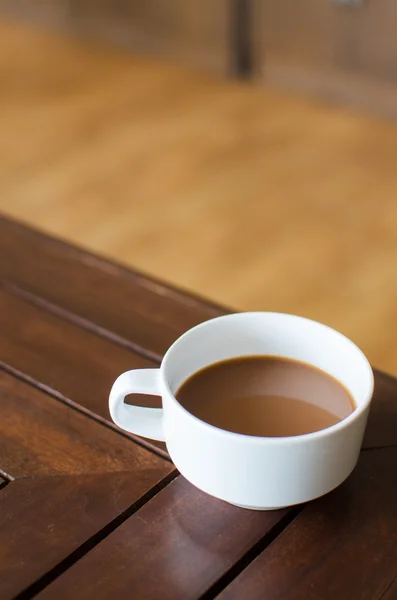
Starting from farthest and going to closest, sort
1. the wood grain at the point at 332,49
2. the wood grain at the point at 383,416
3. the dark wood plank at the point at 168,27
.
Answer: the dark wood plank at the point at 168,27 → the wood grain at the point at 332,49 → the wood grain at the point at 383,416

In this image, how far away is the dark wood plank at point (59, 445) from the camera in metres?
0.55

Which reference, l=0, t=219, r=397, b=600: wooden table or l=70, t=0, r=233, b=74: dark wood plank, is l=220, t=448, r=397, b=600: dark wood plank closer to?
l=0, t=219, r=397, b=600: wooden table

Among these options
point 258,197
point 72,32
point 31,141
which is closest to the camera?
point 258,197

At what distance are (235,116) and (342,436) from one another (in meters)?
1.89

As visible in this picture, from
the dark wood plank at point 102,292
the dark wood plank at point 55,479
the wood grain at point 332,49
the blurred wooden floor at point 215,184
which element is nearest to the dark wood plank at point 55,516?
the dark wood plank at point 55,479

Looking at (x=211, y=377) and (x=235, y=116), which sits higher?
(x=211, y=377)

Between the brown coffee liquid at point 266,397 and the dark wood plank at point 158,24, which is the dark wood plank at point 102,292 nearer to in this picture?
the brown coffee liquid at point 266,397

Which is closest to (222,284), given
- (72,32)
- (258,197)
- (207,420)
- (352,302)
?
(352,302)

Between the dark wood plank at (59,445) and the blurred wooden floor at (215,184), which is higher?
the dark wood plank at (59,445)

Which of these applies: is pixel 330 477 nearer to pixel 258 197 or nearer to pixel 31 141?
pixel 258 197

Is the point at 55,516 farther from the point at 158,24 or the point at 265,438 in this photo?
the point at 158,24

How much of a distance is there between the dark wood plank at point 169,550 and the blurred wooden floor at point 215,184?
0.84 metres

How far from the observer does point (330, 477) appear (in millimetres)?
503

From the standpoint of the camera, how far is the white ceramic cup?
48 cm
